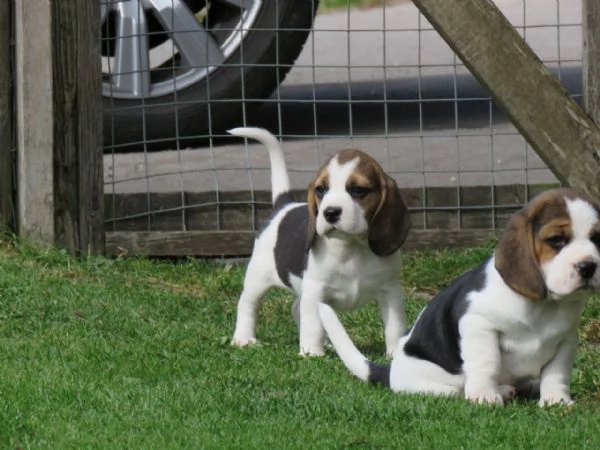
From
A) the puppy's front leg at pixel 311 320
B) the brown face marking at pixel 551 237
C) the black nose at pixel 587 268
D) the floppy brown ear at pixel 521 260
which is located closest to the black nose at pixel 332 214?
the puppy's front leg at pixel 311 320

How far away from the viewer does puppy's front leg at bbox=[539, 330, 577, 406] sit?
18.1 ft

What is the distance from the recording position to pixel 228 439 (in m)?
5.00

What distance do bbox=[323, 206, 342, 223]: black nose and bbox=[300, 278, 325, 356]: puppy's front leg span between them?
38 centimetres

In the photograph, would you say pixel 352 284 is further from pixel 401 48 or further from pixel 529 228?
pixel 401 48

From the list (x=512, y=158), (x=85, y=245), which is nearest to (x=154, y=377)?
(x=85, y=245)

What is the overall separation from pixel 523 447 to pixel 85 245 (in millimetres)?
4259

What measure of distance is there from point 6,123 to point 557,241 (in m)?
4.35

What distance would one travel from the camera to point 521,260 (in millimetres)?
5297

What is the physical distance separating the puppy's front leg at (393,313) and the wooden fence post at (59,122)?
257 centimetres

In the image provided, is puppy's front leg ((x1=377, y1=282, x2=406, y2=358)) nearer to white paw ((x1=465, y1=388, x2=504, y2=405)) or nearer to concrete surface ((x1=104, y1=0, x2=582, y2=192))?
A: white paw ((x1=465, y1=388, x2=504, y2=405))

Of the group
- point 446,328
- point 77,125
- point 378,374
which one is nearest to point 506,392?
point 446,328

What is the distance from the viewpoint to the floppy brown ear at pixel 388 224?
21.2ft

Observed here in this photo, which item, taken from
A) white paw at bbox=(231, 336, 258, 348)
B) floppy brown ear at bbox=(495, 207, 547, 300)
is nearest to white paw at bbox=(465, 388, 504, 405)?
floppy brown ear at bbox=(495, 207, 547, 300)

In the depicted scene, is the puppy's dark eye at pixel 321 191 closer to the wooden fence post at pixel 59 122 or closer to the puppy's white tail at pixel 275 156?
the puppy's white tail at pixel 275 156
